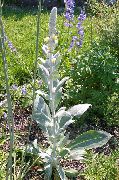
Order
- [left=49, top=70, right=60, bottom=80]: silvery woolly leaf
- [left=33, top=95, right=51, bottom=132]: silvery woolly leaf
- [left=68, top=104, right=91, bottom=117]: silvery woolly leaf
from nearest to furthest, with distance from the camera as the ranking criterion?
[left=49, top=70, right=60, bottom=80]: silvery woolly leaf → [left=33, top=95, right=51, bottom=132]: silvery woolly leaf → [left=68, top=104, right=91, bottom=117]: silvery woolly leaf

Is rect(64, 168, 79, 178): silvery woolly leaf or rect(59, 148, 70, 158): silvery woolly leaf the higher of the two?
rect(59, 148, 70, 158): silvery woolly leaf

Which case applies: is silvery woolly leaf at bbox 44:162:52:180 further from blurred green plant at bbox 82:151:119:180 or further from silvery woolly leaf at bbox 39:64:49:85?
silvery woolly leaf at bbox 39:64:49:85

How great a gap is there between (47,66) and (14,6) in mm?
9852

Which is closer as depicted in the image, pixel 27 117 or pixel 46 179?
pixel 46 179

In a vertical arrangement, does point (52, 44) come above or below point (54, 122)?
above

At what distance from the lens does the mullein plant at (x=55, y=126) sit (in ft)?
11.4

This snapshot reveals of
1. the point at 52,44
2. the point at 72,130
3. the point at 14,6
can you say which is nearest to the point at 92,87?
the point at 72,130

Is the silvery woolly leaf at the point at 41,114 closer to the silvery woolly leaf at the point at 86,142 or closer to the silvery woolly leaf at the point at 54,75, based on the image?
the silvery woolly leaf at the point at 86,142

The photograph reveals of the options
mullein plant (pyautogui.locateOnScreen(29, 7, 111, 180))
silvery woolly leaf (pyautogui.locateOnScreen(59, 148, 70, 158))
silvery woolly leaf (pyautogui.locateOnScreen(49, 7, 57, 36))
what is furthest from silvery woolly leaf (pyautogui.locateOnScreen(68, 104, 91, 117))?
silvery woolly leaf (pyautogui.locateOnScreen(49, 7, 57, 36))

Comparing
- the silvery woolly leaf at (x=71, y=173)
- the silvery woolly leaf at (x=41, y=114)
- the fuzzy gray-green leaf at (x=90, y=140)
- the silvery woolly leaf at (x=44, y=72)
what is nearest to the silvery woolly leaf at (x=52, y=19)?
the silvery woolly leaf at (x=44, y=72)

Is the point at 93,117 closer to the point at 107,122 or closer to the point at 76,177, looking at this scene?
the point at 107,122

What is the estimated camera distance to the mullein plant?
11.4ft

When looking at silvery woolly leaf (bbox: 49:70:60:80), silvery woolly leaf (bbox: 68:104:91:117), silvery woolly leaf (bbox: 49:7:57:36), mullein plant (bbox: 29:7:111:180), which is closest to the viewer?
silvery woolly leaf (bbox: 49:7:57:36)

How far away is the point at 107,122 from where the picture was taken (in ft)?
14.6
